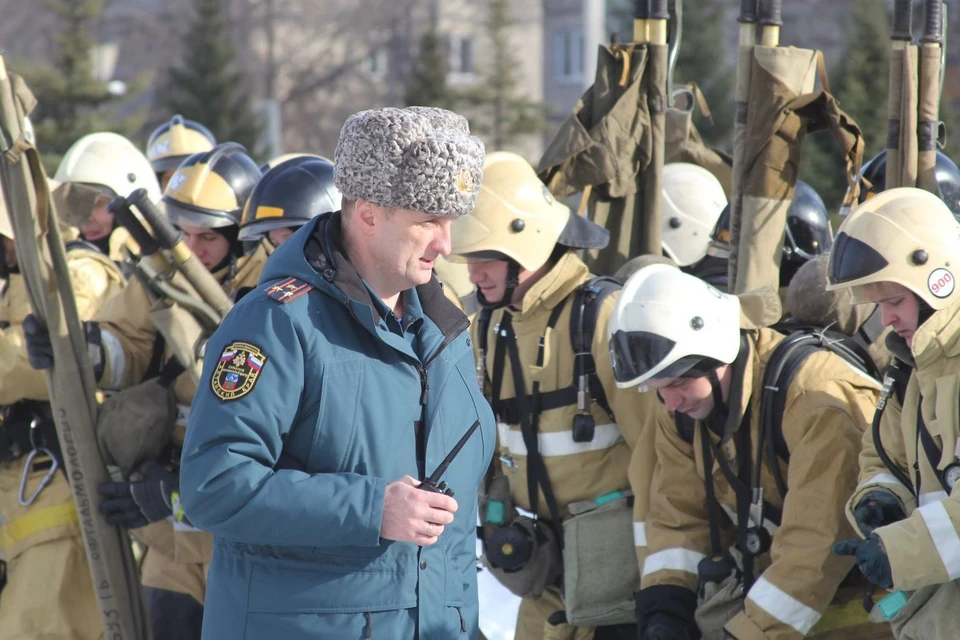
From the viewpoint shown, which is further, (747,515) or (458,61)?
(458,61)

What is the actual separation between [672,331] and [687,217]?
2799mm

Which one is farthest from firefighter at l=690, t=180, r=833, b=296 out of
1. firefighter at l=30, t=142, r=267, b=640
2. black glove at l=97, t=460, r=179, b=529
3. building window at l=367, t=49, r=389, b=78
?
building window at l=367, t=49, r=389, b=78

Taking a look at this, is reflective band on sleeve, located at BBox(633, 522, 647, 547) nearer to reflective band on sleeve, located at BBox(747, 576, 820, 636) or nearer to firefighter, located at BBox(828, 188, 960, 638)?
reflective band on sleeve, located at BBox(747, 576, 820, 636)

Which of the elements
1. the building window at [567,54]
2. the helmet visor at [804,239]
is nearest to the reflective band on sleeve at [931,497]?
the helmet visor at [804,239]

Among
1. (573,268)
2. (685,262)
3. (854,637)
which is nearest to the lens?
(854,637)

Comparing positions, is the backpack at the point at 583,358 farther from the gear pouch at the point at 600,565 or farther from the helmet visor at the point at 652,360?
the helmet visor at the point at 652,360

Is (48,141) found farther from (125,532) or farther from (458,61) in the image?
(458,61)

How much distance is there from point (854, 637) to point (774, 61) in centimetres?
218

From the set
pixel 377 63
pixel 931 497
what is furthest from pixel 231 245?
pixel 377 63

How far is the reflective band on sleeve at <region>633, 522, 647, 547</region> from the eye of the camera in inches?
169

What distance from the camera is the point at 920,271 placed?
3537mm

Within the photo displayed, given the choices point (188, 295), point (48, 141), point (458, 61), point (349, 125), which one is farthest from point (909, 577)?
point (458, 61)

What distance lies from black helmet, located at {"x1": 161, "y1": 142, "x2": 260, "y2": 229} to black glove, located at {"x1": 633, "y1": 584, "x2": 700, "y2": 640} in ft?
8.37

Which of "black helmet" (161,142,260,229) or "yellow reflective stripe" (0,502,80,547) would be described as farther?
"black helmet" (161,142,260,229)
